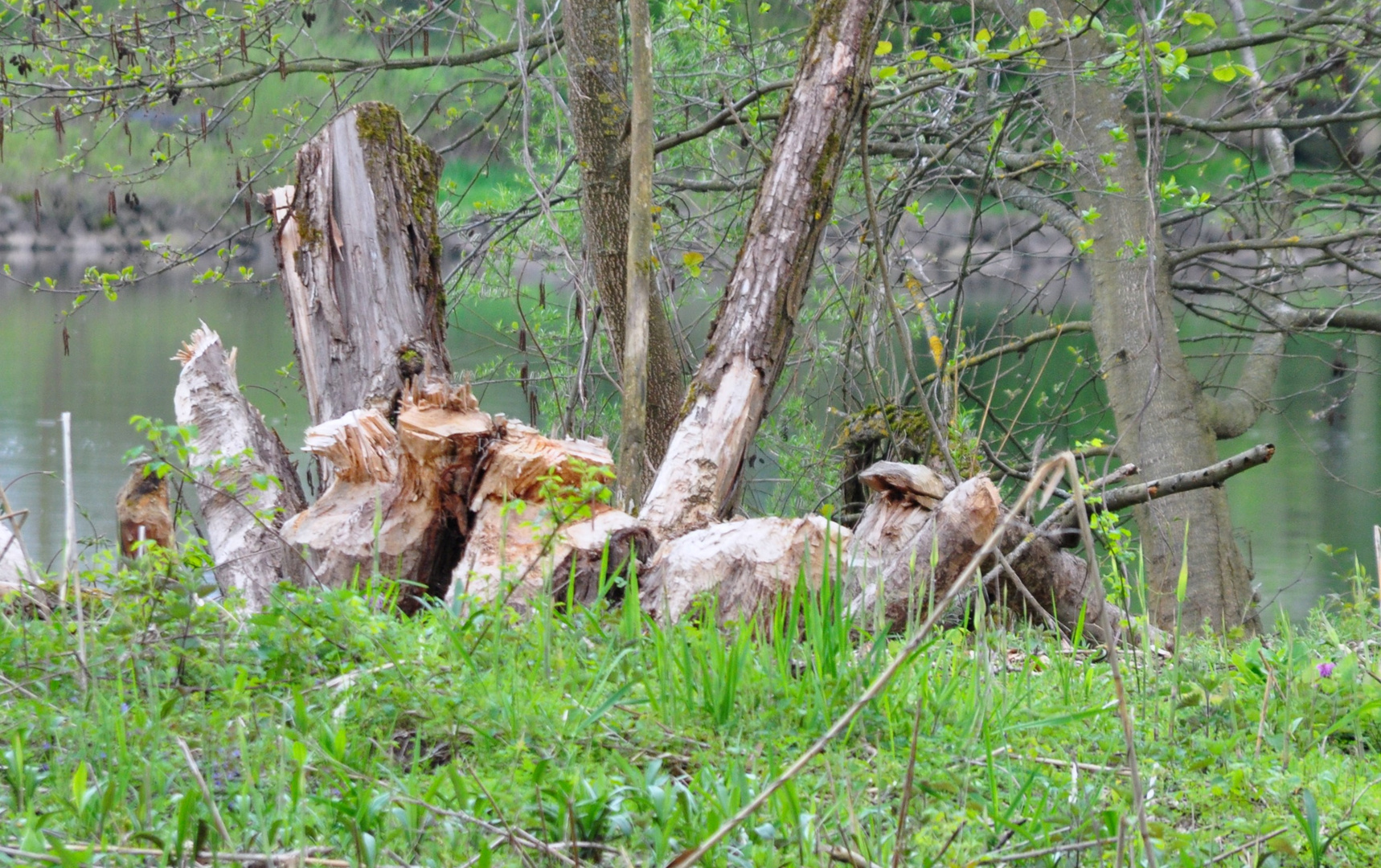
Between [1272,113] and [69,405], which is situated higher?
[1272,113]

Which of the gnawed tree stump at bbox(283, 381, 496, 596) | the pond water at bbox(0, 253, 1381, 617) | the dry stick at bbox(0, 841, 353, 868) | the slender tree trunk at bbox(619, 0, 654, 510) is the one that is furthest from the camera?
the pond water at bbox(0, 253, 1381, 617)

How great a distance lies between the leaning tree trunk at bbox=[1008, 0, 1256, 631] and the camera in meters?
6.13

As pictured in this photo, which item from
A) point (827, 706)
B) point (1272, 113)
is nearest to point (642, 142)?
point (827, 706)

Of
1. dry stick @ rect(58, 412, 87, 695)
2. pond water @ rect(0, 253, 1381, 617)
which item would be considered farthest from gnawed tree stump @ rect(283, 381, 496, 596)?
pond water @ rect(0, 253, 1381, 617)

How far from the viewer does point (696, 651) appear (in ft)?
7.32

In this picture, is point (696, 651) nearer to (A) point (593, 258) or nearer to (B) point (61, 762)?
(B) point (61, 762)

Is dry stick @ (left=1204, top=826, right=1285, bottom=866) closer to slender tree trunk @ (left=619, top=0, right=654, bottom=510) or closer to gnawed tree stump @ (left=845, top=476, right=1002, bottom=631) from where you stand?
gnawed tree stump @ (left=845, top=476, right=1002, bottom=631)

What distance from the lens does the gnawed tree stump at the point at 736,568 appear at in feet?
10.1

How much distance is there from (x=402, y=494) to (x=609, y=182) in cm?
263

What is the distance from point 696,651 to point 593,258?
366 centimetres

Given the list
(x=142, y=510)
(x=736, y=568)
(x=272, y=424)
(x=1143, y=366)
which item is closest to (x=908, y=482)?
(x=736, y=568)

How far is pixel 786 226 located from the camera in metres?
4.22

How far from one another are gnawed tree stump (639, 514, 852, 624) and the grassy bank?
438 millimetres

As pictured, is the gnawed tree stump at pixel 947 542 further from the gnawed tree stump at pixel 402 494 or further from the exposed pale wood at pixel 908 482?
the gnawed tree stump at pixel 402 494
